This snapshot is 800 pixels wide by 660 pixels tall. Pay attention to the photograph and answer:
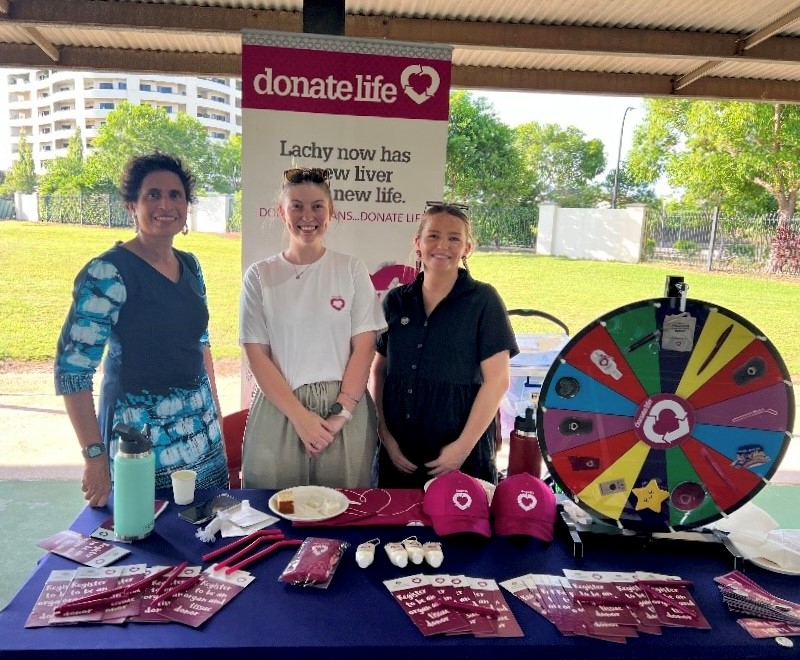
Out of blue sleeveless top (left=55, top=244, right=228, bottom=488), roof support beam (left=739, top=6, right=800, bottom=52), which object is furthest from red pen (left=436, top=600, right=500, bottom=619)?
roof support beam (left=739, top=6, right=800, bottom=52)

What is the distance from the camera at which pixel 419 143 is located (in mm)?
3256

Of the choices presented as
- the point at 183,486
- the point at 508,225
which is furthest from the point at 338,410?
the point at 508,225

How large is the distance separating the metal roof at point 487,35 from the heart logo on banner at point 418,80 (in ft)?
1.66

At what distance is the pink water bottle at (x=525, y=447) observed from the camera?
180 cm

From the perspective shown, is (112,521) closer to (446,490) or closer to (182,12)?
(446,490)

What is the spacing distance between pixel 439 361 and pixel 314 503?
62cm

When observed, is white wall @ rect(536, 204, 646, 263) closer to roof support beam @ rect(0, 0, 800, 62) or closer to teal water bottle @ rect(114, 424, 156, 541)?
roof support beam @ rect(0, 0, 800, 62)

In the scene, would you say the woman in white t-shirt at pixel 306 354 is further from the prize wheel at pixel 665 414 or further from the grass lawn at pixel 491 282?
the grass lawn at pixel 491 282

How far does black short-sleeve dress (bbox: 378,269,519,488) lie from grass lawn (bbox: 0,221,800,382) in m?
7.69

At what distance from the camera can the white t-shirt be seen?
198 cm

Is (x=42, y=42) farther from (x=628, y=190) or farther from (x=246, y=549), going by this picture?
(x=628, y=190)

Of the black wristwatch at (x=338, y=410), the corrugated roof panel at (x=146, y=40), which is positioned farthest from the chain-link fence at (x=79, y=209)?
the black wristwatch at (x=338, y=410)

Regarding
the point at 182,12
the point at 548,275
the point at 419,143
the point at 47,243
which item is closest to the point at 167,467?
the point at 419,143

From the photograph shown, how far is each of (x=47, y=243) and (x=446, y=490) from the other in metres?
15.0
